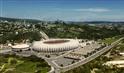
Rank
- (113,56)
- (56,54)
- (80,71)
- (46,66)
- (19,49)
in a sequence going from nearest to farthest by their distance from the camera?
1. (80,71)
2. (46,66)
3. (113,56)
4. (56,54)
5. (19,49)

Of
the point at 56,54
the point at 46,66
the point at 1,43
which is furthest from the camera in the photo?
the point at 1,43

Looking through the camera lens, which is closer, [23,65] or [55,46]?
[23,65]

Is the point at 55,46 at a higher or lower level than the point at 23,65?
higher

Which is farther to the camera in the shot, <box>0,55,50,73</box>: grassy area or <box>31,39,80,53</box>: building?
<box>31,39,80,53</box>: building

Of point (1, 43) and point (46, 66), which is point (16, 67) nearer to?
point (46, 66)

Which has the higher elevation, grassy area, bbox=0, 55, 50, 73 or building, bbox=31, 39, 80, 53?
building, bbox=31, 39, 80, 53

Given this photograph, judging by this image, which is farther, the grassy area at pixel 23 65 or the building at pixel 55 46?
the building at pixel 55 46

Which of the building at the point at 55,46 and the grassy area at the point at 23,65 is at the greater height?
the building at the point at 55,46

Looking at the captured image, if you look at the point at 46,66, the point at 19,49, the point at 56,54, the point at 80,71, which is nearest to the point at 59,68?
the point at 46,66
